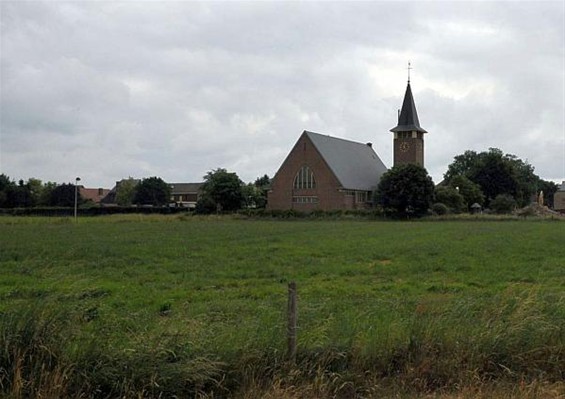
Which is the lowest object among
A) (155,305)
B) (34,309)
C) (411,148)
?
(155,305)

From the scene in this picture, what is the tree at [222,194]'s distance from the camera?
95938 millimetres

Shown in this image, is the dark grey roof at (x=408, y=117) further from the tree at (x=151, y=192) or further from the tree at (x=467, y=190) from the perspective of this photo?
the tree at (x=151, y=192)

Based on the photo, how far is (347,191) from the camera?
335 ft

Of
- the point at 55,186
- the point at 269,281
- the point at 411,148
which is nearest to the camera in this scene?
the point at 269,281

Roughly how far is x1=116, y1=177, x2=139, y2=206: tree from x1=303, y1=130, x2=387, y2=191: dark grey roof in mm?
46794

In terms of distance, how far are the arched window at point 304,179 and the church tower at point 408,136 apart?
670 inches

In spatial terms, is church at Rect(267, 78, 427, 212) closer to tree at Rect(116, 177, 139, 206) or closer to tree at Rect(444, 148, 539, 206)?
tree at Rect(444, 148, 539, 206)

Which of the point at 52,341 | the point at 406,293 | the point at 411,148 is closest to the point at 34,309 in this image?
the point at 52,341

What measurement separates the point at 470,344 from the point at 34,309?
15.6 ft

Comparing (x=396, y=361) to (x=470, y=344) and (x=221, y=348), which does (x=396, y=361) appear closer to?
(x=470, y=344)

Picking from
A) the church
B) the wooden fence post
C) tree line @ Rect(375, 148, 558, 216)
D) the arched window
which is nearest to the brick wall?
the church

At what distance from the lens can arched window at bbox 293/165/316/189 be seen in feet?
340

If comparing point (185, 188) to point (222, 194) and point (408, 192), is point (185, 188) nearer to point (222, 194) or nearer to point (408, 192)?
point (222, 194)

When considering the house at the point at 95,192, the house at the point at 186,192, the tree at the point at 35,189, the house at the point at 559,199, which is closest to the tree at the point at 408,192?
the tree at the point at 35,189
